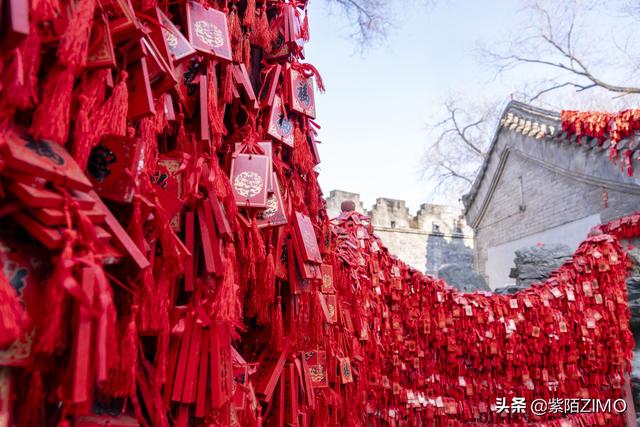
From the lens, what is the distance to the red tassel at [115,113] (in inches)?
32.4

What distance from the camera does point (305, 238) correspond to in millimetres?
1583

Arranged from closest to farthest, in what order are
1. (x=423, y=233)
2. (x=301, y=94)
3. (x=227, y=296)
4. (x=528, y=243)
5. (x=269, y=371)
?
(x=227, y=296), (x=269, y=371), (x=301, y=94), (x=528, y=243), (x=423, y=233)

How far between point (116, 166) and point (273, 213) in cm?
65

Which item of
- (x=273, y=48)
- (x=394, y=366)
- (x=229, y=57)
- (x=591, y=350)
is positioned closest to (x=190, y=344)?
(x=229, y=57)

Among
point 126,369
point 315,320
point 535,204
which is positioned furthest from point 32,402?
point 535,204

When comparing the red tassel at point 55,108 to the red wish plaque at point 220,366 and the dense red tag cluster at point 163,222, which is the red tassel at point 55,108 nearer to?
the dense red tag cluster at point 163,222

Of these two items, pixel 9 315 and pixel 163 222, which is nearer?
pixel 9 315

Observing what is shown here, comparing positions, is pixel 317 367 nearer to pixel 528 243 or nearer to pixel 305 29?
pixel 305 29

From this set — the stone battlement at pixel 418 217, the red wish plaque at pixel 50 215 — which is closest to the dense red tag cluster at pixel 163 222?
the red wish plaque at pixel 50 215

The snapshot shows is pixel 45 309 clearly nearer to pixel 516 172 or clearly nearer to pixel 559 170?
pixel 559 170

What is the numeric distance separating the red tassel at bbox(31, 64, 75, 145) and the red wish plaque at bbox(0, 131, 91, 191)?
0.6 inches

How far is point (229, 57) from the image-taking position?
130cm

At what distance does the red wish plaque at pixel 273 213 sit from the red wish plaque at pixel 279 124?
0.60 feet

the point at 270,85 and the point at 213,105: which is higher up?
the point at 270,85
